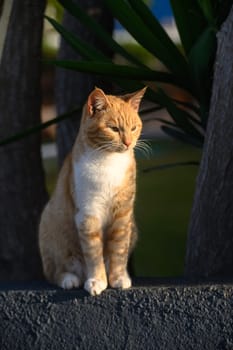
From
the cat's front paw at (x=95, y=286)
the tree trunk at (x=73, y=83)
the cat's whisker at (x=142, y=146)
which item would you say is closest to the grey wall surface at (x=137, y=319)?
the cat's front paw at (x=95, y=286)

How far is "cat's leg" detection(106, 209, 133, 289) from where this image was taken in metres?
3.14

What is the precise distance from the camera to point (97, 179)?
303cm

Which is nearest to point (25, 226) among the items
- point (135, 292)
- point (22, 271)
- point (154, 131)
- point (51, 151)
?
point (22, 271)

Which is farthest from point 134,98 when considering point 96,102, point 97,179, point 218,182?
point 218,182

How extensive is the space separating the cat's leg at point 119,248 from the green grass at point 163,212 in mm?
1408

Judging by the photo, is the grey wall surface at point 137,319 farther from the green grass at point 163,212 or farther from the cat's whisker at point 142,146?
the green grass at point 163,212

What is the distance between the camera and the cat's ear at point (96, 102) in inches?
119

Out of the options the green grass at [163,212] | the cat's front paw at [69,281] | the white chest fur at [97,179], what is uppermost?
the white chest fur at [97,179]

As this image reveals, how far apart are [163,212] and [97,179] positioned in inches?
191

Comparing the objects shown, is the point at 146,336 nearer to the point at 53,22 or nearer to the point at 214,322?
the point at 214,322

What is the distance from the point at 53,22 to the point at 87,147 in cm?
95

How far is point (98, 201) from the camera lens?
306 centimetres

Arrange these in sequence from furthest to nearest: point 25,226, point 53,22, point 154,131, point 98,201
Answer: point 154,131 < point 25,226 < point 53,22 < point 98,201

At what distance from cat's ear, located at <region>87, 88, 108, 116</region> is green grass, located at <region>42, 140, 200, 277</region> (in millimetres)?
1497
